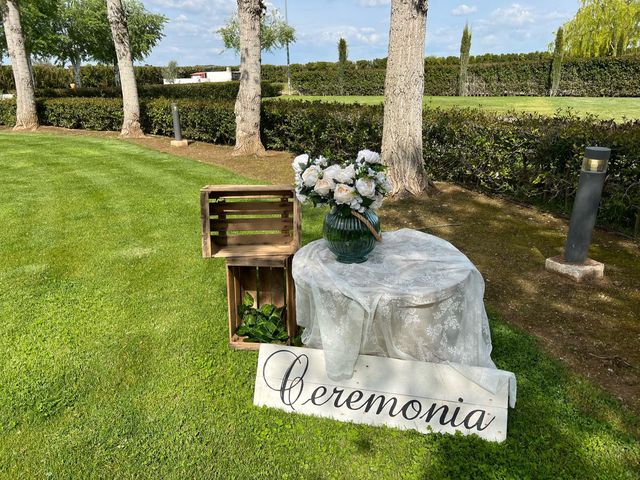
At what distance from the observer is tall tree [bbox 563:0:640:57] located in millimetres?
35375

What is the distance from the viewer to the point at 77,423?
2.74m

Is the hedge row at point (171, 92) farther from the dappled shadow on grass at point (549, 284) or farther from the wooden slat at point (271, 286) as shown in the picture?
the wooden slat at point (271, 286)

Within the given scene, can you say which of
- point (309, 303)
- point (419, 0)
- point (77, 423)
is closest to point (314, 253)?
point (309, 303)

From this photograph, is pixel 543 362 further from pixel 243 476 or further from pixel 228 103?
pixel 228 103

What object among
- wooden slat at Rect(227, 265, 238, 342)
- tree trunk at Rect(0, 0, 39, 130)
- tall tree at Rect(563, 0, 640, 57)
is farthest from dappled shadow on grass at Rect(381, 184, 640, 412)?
tall tree at Rect(563, 0, 640, 57)

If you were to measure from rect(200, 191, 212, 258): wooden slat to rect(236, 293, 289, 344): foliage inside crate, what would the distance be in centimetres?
68

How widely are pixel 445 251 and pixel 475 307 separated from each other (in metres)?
0.48

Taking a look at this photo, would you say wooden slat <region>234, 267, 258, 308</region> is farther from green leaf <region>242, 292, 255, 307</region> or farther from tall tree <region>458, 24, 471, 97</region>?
tall tree <region>458, 24, 471, 97</region>

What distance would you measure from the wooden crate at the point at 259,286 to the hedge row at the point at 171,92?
20234 millimetres

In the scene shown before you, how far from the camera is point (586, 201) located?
4.35 metres

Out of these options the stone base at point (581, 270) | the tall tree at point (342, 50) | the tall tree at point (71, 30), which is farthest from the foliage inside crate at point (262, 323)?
the tall tree at point (342, 50)

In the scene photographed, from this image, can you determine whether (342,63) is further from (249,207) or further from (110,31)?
(249,207)

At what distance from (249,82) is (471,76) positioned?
2475 centimetres

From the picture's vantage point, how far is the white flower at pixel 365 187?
2711mm
